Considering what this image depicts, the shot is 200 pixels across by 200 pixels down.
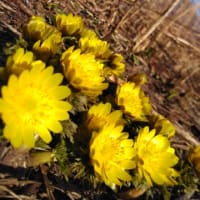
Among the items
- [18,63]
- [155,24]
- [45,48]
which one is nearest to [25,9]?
[45,48]

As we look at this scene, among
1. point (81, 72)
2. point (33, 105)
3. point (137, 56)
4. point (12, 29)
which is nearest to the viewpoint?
point (33, 105)

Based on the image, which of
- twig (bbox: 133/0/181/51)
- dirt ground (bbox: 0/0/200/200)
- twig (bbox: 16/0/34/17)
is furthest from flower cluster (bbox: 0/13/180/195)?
twig (bbox: 133/0/181/51)

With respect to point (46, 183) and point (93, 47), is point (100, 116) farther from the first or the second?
point (93, 47)

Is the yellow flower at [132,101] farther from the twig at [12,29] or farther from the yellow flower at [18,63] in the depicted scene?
the twig at [12,29]

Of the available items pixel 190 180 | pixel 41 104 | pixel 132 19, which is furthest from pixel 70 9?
pixel 41 104

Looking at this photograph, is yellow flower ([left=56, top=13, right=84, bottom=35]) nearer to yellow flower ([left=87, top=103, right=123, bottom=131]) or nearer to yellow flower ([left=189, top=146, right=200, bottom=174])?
yellow flower ([left=87, top=103, right=123, bottom=131])

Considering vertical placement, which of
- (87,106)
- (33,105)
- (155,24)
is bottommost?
(155,24)

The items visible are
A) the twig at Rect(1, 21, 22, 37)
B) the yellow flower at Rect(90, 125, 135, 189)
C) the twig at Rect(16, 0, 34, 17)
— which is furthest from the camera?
the twig at Rect(16, 0, 34, 17)
